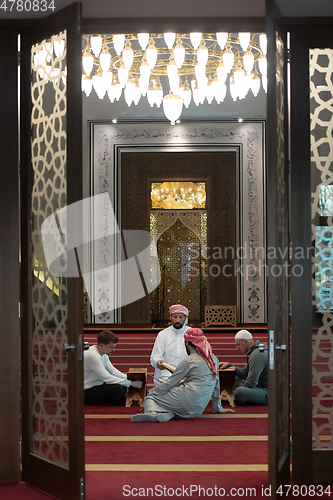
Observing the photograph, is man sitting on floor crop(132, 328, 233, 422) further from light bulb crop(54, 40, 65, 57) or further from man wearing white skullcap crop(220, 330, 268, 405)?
light bulb crop(54, 40, 65, 57)

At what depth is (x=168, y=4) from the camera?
2488 millimetres

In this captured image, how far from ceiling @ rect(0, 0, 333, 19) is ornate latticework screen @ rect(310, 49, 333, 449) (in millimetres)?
230

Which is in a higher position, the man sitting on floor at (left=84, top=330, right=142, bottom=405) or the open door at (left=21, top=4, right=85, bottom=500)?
the open door at (left=21, top=4, right=85, bottom=500)

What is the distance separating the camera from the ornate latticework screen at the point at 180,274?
9133mm

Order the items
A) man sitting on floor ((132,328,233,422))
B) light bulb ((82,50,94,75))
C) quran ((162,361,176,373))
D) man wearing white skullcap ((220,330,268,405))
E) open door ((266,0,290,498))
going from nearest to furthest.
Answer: open door ((266,0,290,498)) < man sitting on floor ((132,328,233,422)) < man wearing white skullcap ((220,330,268,405)) < quran ((162,361,176,373)) < light bulb ((82,50,94,75))

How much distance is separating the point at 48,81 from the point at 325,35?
1447 millimetres

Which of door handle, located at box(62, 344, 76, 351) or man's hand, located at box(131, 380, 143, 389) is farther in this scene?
man's hand, located at box(131, 380, 143, 389)

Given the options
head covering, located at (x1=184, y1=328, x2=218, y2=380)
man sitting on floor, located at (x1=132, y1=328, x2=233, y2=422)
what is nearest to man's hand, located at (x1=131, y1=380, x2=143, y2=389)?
man sitting on floor, located at (x1=132, y1=328, x2=233, y2=422)

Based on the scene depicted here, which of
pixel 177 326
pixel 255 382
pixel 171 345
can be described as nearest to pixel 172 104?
pixel 177 326

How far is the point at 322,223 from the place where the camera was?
2.66 m

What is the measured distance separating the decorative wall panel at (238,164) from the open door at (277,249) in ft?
19.9

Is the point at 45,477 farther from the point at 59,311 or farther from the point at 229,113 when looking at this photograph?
the point at 229,113

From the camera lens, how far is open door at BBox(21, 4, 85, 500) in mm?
2379

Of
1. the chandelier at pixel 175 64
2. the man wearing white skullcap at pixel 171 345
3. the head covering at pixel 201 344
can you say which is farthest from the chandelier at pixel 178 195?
the head covering at pixel 201 344
